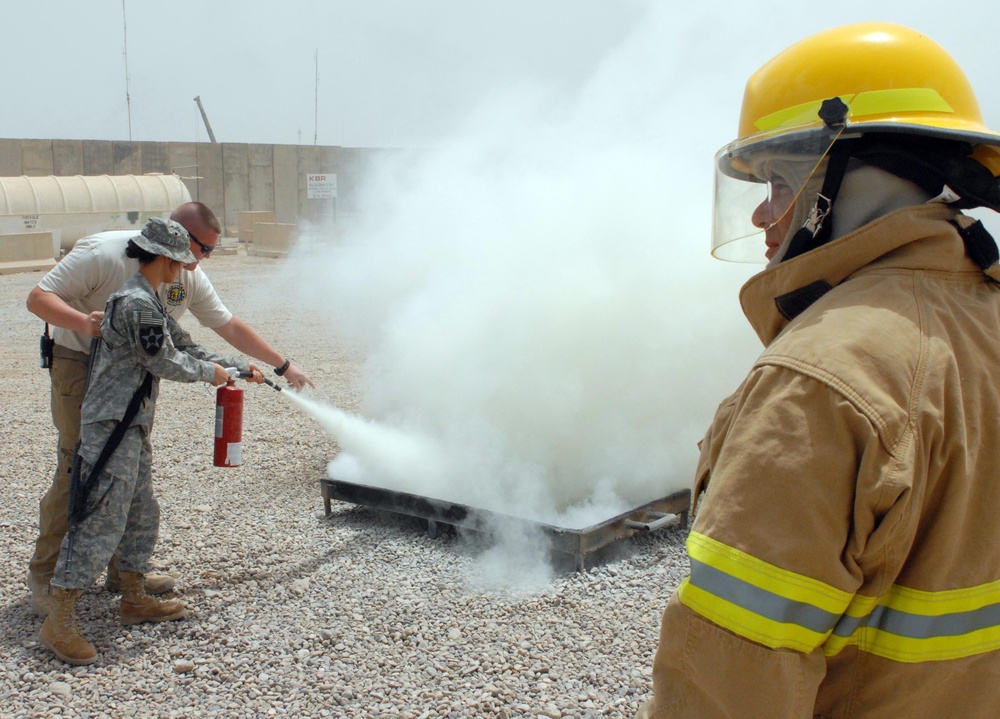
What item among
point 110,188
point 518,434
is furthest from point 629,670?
point 110,188

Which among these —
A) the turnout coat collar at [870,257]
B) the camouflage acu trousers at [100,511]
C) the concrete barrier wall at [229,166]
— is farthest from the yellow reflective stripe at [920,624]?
the concrete barrier wall at [229,166]

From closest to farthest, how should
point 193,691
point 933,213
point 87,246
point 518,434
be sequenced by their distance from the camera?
point 933,213, point 193,691, point 87,246, point 518,434

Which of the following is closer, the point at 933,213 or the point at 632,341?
the point at 933,213

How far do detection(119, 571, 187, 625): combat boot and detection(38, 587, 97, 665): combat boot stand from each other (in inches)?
11.3

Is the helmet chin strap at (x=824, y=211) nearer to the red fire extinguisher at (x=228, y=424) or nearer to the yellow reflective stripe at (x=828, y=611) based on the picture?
the yellow reflective stripe at (x=828, y=611)

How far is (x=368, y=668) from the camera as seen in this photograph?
3.52 m

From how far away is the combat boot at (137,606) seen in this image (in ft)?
12.8

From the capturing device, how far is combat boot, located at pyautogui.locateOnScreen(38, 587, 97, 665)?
3562mm

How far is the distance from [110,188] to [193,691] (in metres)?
22.1

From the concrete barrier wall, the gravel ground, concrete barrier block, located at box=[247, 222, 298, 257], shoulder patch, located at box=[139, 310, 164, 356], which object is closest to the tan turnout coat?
the gravel ground

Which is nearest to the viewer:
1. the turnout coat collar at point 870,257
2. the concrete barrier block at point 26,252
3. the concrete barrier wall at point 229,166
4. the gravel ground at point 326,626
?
the turnout coat collar at point 870,257

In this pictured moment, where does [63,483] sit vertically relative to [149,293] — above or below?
below

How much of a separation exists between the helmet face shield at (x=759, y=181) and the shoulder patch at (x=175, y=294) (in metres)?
2.78

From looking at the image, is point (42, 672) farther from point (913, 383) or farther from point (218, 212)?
point (218, 212)
